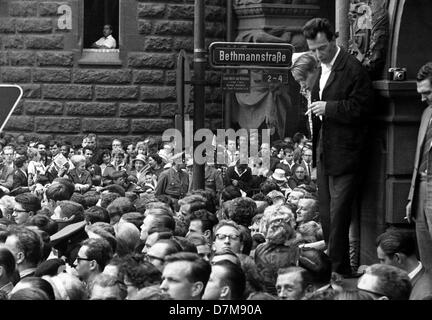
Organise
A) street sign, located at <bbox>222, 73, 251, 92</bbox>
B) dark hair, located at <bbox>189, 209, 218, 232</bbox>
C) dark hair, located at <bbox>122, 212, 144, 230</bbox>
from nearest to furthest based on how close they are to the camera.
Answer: dark hair, located at <bbox>189, 209, 218, 232</bbox> < dark hair, located at <bbox>122, 212, 144, 230</bbox> < street sign, located at <bbox>222, 73, 251, 92</bbox>

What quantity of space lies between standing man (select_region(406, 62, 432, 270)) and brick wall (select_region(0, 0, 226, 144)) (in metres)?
Result: 17.5

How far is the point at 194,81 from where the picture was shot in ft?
54.0

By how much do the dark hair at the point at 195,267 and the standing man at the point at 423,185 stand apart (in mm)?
1873

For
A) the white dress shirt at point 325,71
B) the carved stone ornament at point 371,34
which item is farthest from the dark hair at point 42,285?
the carved stone ornament at point 371,34

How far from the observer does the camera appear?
11352 mm

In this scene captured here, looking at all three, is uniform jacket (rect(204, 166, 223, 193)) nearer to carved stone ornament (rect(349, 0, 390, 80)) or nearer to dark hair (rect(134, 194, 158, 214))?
dark hair (rect(134, 194, 158, 214))

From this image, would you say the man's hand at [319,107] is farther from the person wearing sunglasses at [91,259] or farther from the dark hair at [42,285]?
the dark hair at [42,285]

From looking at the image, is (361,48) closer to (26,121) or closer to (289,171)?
(289,171)

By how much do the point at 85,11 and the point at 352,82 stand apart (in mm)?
17337

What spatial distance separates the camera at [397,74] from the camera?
447 inches

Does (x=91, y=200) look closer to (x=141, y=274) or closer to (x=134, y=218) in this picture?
(x=134, y=218)

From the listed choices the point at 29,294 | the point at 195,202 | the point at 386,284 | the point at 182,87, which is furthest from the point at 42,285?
the point at 182,87

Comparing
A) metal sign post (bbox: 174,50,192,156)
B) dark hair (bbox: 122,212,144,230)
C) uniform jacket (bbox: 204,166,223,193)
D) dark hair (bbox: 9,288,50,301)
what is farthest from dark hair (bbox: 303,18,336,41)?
uniform jacket (bbox: 204,166,223,193)
